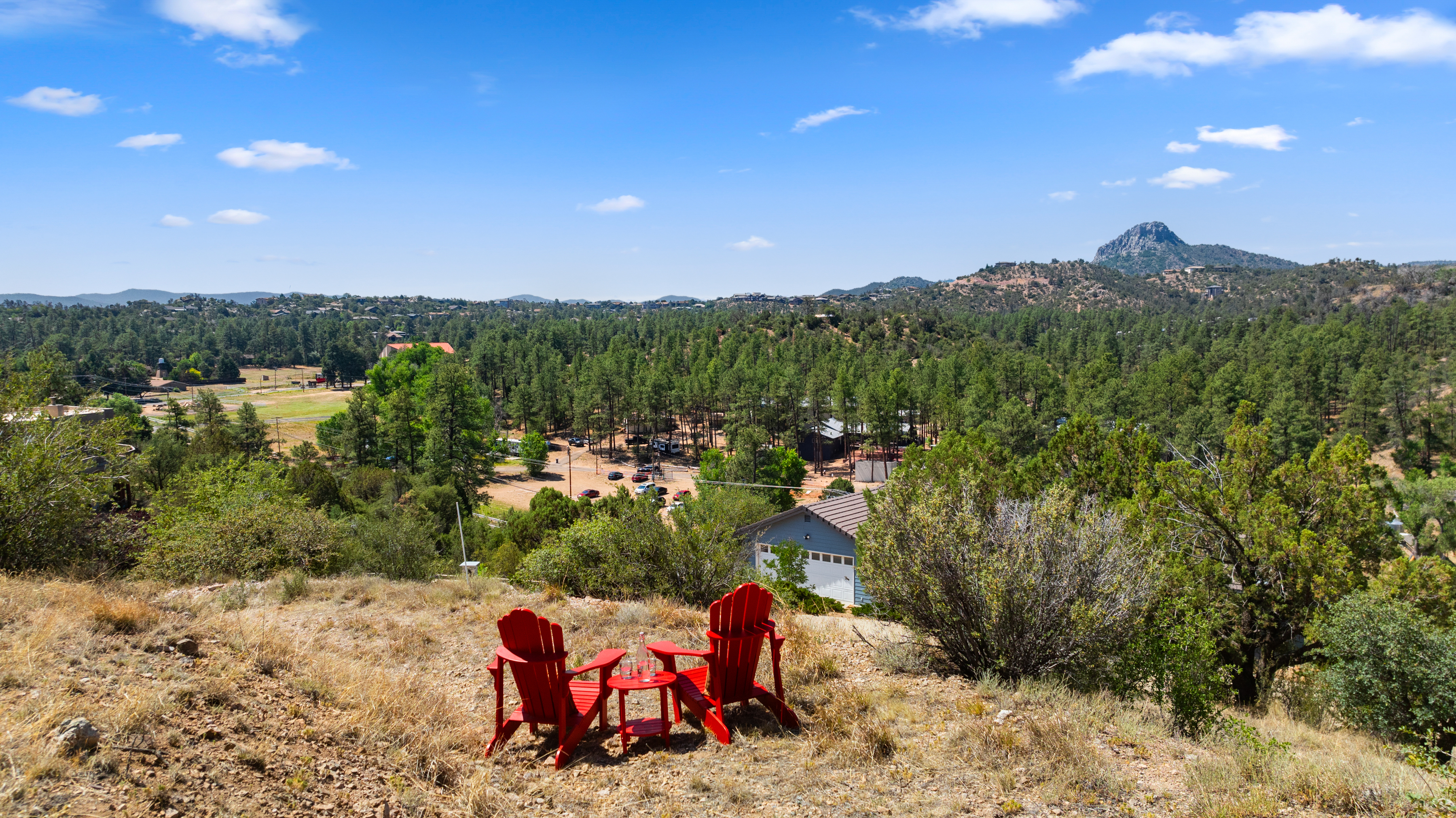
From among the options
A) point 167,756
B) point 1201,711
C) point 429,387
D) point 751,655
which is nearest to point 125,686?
point 167,756

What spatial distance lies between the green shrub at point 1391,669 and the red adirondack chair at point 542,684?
10.0m

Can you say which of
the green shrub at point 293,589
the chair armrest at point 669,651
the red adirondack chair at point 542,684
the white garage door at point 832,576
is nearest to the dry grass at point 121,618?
the red adirondack chair at point 542,684

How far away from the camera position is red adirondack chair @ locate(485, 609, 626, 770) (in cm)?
544

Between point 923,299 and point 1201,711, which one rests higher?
point 923,299

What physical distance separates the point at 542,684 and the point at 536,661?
27 cm

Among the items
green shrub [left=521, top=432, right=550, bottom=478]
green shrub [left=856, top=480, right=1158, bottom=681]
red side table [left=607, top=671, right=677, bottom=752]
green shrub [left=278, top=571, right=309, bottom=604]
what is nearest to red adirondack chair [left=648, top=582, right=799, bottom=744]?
red side table [left=607, top=671, right=677, bottom=752]

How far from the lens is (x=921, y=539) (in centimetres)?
746

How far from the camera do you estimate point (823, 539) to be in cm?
2191

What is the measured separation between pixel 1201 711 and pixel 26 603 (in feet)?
34.9

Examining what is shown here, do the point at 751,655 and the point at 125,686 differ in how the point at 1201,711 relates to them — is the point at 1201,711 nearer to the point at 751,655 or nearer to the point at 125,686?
the point at 751,655

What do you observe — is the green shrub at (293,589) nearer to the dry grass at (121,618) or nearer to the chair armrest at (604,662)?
the dry grass at (121,618)

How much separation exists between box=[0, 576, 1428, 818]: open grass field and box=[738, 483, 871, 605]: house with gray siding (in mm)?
14012

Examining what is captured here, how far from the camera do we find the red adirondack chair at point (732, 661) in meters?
5.89

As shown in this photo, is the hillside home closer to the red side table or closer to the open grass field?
the open grass field
